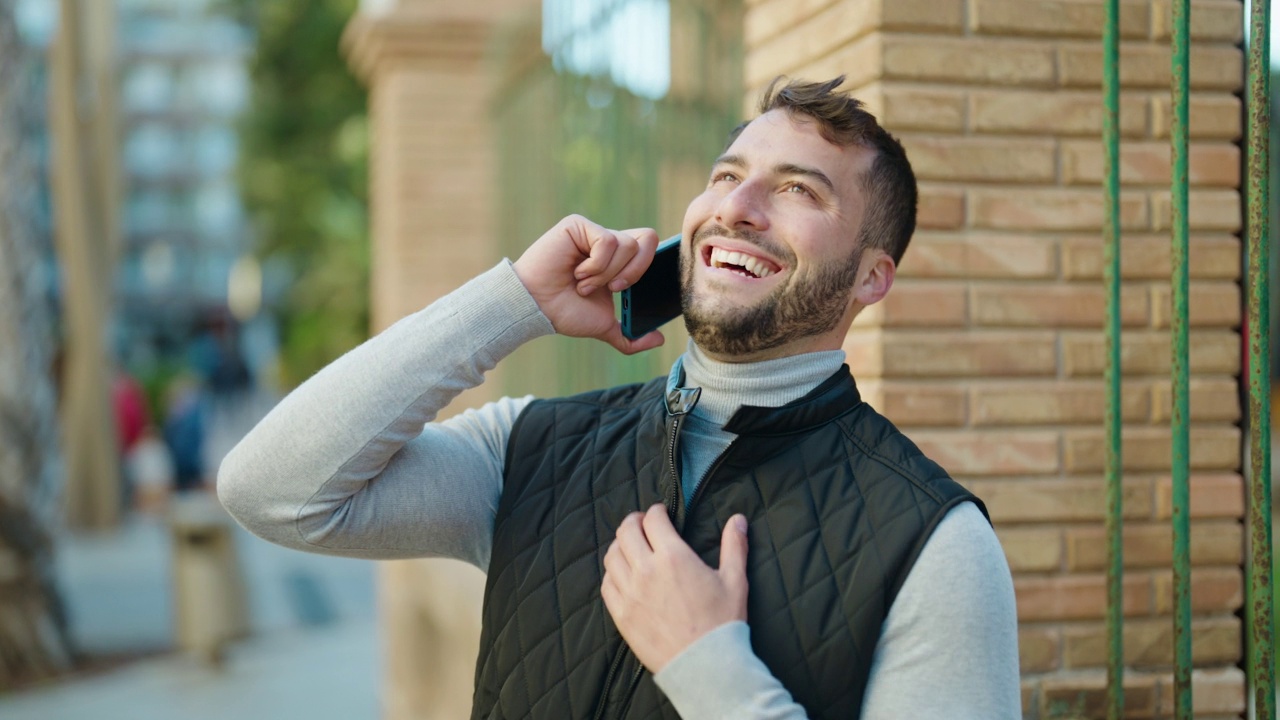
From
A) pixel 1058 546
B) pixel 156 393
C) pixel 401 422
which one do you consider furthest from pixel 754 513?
pixel 156 393

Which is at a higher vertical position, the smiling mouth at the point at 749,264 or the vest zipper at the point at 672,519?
the smiling mouth at the point at 749,264

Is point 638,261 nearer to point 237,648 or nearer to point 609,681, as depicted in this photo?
point 609,681

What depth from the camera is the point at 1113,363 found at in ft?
8.98

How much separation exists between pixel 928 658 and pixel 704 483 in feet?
1.41

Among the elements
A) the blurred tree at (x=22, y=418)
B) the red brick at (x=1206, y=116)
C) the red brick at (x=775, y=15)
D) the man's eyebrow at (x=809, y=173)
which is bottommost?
the blurred tree at (x=22, y=418)

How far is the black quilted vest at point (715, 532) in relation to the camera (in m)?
1.81

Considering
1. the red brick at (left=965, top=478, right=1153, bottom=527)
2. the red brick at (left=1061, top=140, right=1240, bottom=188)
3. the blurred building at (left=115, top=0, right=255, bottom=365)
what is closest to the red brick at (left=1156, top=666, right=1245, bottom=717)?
the red brick at (left=965, top=478, right=1153, bottom=527)

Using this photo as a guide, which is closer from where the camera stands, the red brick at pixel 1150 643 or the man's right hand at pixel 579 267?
the man's right hand at pixel 579 267

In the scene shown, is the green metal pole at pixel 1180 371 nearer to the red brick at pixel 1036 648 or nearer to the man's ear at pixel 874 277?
the red brick at pixel 1036 648

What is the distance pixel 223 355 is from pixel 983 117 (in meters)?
34.9

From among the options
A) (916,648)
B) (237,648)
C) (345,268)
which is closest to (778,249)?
(916,648)

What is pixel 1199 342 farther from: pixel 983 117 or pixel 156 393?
pixel 156 393

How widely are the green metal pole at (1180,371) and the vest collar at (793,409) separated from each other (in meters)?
0.74

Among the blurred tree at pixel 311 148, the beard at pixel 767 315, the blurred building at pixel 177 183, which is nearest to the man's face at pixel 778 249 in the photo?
the beard at pixel 767 315
